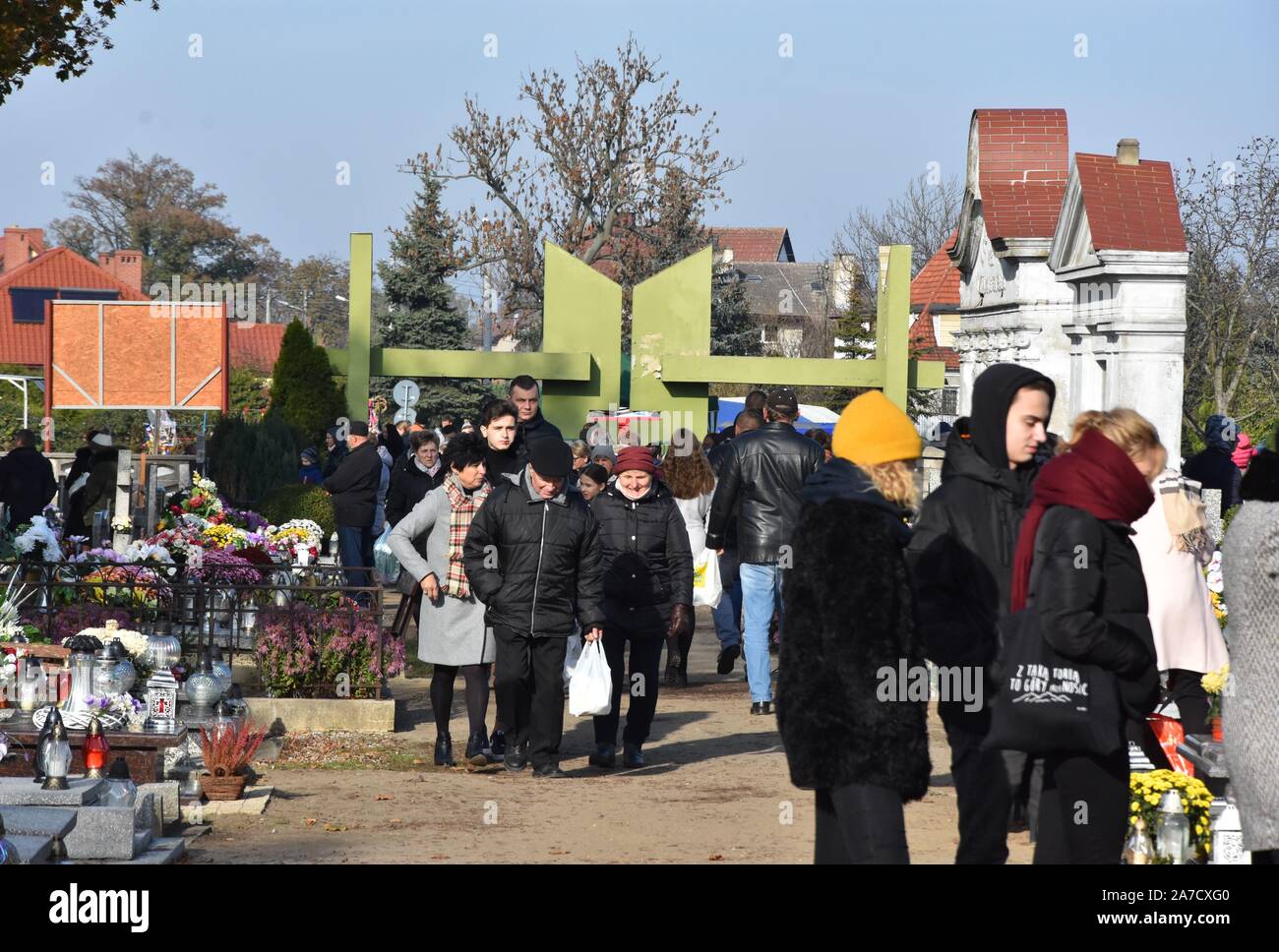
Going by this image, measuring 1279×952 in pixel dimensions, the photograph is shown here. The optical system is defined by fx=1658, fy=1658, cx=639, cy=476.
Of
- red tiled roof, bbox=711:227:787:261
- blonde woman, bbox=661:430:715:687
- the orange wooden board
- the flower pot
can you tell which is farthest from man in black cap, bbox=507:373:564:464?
red tiled roof, bbox=711:227:787:261

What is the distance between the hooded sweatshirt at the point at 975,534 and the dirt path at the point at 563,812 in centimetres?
185

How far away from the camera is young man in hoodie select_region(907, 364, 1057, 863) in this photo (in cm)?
562

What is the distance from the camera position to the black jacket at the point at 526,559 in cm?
898

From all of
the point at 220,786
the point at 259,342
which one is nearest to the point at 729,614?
the point at 220,786

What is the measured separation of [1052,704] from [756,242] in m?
112

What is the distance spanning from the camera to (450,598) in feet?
30.8

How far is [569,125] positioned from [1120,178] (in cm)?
3111

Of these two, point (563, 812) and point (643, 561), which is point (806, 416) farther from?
point (563, 812)

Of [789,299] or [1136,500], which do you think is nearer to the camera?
[1136,500]

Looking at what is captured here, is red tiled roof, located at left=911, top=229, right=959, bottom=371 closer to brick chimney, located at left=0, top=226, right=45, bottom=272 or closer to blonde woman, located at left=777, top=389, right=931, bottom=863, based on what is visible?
blonde woman, located at left=777, top=389, right=931, bottom=863

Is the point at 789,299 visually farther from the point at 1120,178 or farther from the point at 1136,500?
the point at 1136,500

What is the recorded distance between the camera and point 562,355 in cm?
2475

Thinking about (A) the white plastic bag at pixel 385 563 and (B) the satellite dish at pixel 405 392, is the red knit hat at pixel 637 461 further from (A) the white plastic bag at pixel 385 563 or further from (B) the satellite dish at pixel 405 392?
(B) the satellite dish at pixel 405 392
